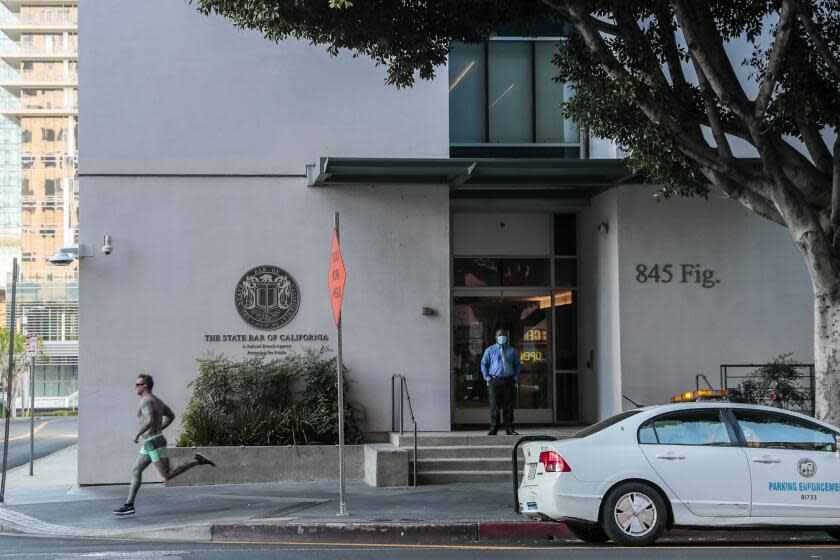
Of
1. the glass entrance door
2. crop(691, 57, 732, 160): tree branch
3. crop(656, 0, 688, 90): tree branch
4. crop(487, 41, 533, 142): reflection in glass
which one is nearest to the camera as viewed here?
crop(691, 57, 732, 160): tree branch

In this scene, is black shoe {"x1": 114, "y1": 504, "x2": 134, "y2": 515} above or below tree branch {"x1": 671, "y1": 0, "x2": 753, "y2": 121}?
below

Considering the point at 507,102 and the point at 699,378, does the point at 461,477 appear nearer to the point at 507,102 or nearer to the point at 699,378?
the point at 699,378

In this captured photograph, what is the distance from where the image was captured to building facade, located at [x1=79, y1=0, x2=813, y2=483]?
60.2 feet

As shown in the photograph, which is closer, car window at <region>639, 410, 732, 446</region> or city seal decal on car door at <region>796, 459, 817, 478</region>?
city seal decal on car door at <region>796, 459, 817, 478</region>

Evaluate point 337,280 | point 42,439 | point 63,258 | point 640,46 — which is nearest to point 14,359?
point 42,439

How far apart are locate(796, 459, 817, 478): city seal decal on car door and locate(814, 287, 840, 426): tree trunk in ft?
6.55

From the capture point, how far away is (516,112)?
2034cm

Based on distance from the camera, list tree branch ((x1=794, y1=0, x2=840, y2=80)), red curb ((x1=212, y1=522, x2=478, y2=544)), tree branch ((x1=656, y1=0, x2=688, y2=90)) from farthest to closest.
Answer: tree branch ((x1=656, y1=0, x2=688, y2=90)) → tree branch ((x1=794, y1=0, x2=840, y2=80)) → red curb ((x1=212, y1=522, x2=478, y2=544))

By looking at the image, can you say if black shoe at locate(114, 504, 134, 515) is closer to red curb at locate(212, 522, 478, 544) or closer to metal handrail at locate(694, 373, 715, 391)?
red curb at locate(212, 522, 478, 544)

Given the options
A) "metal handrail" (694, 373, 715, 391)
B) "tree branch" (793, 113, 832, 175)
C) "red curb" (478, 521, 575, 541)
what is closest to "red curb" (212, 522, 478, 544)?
"red curb" (478, 521, 575, 541)

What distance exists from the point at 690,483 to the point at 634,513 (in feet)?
2.07

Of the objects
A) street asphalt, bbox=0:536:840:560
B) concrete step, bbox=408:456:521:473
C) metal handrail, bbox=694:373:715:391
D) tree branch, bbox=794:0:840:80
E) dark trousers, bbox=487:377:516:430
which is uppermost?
tree branch, bbox=794:0:840:80

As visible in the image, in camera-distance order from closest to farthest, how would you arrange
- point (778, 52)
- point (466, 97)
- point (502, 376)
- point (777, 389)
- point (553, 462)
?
point (553, 462) < point (778, 52) < point (777, 389) < point (502, 376) < point (466, 97)

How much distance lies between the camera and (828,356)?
13.0 metres
